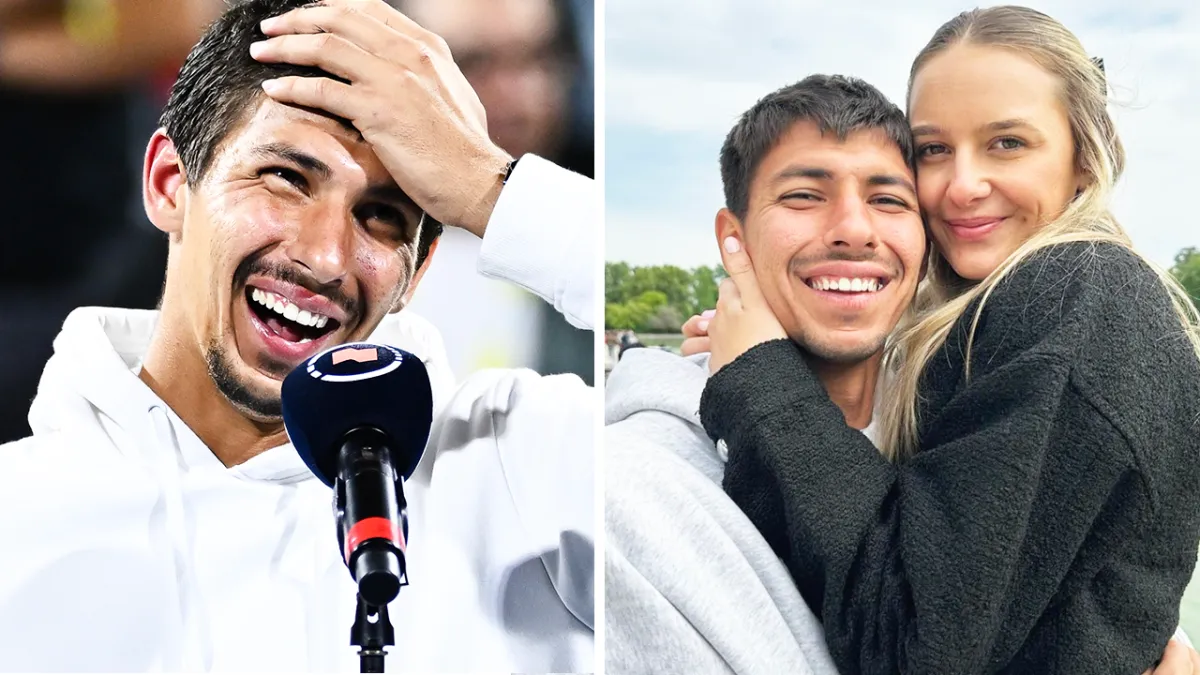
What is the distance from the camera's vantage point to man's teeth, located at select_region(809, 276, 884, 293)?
165 cm

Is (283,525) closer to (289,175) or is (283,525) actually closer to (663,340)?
(289,175)

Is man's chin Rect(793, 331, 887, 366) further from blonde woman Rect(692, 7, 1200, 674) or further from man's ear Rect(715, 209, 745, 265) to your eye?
man's ear Rect(715, 209, 745, 265)

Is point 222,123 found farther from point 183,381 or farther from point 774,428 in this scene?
point 774,428

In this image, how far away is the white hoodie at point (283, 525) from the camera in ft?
5.12

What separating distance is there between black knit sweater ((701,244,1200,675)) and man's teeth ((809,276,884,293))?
6.3 inches

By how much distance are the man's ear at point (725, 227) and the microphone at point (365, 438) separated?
530 mm

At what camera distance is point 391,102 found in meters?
1.65

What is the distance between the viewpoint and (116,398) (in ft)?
5.23

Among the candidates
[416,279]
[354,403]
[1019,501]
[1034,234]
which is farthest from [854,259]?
[354,403]

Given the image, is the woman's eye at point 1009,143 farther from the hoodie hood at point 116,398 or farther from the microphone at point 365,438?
the hoodie hood at point 116,398

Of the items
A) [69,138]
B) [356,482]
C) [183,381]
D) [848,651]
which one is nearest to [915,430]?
[848,651]

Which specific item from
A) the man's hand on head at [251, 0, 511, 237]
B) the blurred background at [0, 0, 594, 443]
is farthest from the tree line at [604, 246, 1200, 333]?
the man's hand on head at [251, 0, 511, 237]

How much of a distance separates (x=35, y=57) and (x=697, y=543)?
3.83 ft

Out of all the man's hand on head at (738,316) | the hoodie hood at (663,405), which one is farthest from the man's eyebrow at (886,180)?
→ the hoodie hood at (663,405)
